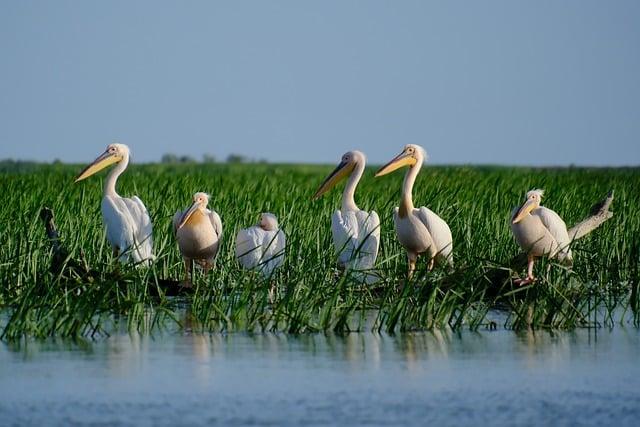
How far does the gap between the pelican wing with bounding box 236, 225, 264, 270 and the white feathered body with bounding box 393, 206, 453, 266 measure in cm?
128

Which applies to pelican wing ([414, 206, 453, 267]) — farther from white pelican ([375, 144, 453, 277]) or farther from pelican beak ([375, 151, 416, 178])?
pelican beak ([375, 151, 416, 178])

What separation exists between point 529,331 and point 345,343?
1.50m

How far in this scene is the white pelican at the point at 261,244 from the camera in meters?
12.0

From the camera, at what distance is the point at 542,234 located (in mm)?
11945

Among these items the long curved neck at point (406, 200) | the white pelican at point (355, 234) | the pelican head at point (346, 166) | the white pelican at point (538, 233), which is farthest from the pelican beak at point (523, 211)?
the pelican head at point (346, 166)

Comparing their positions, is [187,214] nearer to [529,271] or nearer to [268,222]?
[268,222]

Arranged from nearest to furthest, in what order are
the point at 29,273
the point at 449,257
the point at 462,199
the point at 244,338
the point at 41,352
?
the point at 41,352
the point at 244,338
the point at 29,273
the point at 449,257
the point at 462,199

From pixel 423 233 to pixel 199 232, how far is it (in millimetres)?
1881

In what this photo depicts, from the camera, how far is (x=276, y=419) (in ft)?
25.0

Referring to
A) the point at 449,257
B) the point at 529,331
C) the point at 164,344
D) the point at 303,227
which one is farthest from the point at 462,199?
the point at 164,344

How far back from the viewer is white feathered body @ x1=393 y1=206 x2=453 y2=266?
1248 cm

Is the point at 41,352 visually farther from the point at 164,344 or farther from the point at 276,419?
the point at 276,419

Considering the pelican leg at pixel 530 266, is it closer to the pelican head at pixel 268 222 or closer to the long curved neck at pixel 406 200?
the long curved neck at pixel 406 200

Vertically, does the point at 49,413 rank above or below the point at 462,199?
below
